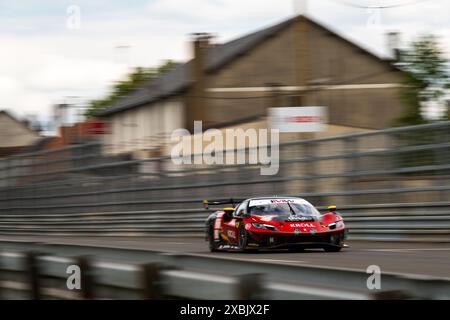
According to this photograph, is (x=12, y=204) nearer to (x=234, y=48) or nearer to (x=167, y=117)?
(x=167, y=117)

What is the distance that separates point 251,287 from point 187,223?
77.5 feet

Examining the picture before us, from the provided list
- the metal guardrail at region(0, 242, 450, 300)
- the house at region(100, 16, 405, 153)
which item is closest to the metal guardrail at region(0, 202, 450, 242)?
the metal guardrail at region(0, 242, 450, 300)

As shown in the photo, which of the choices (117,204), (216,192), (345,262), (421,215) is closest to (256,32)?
(117,204)

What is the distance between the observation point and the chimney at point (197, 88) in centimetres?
5456

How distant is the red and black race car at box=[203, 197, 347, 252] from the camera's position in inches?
678

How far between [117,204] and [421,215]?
16.6 metres

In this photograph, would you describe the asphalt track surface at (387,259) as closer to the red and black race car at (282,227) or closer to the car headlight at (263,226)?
the red and black race car at (282,227)

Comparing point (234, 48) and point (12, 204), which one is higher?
point (234, 48)

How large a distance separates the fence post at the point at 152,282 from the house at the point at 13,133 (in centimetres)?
11636

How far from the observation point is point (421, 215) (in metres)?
21.0

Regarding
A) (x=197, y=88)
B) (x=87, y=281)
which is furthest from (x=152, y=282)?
(x=197, y=88)

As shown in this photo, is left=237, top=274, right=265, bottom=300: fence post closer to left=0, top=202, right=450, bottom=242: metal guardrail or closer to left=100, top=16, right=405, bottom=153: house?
left=0, top=202, right=450, bottom=242: metal guardrail

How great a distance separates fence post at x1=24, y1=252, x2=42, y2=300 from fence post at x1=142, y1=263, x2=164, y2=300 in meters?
2.13
